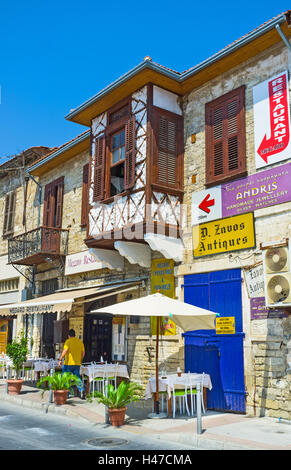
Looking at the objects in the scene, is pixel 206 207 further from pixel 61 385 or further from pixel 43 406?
pixel 43 406

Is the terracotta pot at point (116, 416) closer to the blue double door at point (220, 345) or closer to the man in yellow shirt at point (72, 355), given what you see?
the blue double door at point (220, 345)

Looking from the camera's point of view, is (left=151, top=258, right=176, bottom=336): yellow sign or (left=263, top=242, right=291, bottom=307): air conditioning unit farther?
(left=151, top=258, right=176, bottom=336): yellow sign

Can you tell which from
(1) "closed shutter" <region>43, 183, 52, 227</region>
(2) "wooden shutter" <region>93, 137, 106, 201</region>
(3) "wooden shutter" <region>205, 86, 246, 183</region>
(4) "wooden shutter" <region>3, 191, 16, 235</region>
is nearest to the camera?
(3) "wooden shutter" <region>205, 86, 246, 183</region>

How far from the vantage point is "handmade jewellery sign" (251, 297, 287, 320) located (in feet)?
29.5

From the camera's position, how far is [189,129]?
39.4 feet

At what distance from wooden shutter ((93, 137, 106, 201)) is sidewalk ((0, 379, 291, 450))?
572cm

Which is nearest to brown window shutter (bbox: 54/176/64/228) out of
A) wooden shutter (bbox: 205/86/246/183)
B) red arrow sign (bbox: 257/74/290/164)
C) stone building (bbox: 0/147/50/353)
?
stone building (bbox: 0/147/50/353)

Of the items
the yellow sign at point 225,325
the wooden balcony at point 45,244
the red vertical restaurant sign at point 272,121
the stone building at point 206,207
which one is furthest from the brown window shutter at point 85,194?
the red vertical restaurant sign at point 272,121

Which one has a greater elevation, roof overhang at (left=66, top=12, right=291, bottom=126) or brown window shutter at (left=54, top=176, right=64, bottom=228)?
roof overhang at (left=66, top=12, right=291, bottom=126)

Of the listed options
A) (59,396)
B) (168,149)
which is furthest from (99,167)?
(59,396)

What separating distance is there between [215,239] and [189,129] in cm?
328

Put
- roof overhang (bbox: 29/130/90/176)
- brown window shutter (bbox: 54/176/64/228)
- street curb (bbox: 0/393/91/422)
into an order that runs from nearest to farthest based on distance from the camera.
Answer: street curb (bbox: 0/393/91/422), roof overhang (bbox: 29/130/90/176), brown window shutter (bbox: 54/176/64/228)

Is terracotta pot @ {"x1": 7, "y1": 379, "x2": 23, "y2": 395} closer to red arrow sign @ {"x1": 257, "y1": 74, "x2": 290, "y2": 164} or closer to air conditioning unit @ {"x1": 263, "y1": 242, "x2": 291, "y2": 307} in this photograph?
air conditioning unit @ {"x1": 263, "y1": 242, "x2": 291, "y2": 307}

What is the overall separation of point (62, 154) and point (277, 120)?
9.30 m
